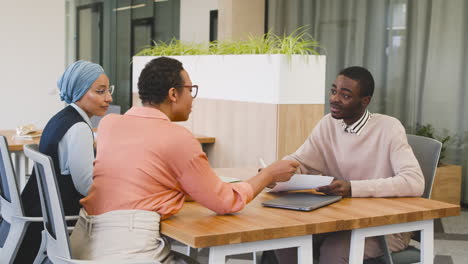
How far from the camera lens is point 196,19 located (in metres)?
9.43

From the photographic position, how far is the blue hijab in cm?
313

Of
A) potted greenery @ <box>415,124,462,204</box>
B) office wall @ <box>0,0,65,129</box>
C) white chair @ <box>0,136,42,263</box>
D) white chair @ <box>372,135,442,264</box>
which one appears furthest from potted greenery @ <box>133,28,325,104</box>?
office wall @ <box>0,0,65,129</box>

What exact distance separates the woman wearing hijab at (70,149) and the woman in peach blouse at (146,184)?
0.46 metres

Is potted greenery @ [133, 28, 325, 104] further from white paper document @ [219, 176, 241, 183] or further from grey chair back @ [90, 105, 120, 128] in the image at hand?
white paper document @ [219, 176, 241, 183]

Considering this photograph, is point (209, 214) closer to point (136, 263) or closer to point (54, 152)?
point (136, 263)

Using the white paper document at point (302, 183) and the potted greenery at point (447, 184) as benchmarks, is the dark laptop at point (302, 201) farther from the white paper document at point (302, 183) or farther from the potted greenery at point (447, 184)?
the potted greenery at point (447, 184)

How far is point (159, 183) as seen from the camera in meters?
2.22

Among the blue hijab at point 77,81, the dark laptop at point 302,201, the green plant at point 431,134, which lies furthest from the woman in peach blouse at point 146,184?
the green plant at point 431,134

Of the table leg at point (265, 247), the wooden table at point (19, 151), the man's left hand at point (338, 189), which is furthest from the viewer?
the wooden table at point (19, 151)

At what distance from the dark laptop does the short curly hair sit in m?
0.57

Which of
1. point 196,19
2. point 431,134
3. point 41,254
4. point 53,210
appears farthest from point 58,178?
point 196,19

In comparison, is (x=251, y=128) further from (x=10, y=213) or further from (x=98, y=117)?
(x=10, y=213)

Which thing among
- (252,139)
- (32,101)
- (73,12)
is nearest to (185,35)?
(73,12)

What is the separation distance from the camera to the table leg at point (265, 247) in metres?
2.06
